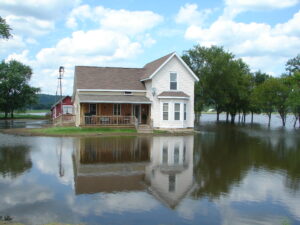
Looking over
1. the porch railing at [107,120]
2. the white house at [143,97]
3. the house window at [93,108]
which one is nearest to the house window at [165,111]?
the white house at [143,97]

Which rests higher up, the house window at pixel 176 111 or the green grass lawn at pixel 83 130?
the house window at pixel 176 111

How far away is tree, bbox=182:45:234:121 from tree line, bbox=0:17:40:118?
1296 inches

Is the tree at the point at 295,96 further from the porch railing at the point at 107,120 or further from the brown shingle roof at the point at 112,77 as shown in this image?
the porch railing at the point at 107,120

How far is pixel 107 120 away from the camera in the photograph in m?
31.6

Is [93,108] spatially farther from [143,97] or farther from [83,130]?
[143,97]

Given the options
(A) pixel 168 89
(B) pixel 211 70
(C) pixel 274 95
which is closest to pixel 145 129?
(A) pixel 168 89

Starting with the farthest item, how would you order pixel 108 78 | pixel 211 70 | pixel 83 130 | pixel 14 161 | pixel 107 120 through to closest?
pixel 211 70, pixel 108 78, pixel 107 120, pixel 83 130, pixel 14 161

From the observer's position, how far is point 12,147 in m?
19.3

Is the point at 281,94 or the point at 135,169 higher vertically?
the point at 281,94

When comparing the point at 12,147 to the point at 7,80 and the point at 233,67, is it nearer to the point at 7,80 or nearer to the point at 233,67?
the point at 233,67

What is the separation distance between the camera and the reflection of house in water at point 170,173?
1004 cm

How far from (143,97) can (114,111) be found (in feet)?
10.9

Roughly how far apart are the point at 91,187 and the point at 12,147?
1065cm

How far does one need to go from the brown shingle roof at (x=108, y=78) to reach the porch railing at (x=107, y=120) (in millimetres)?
3230
